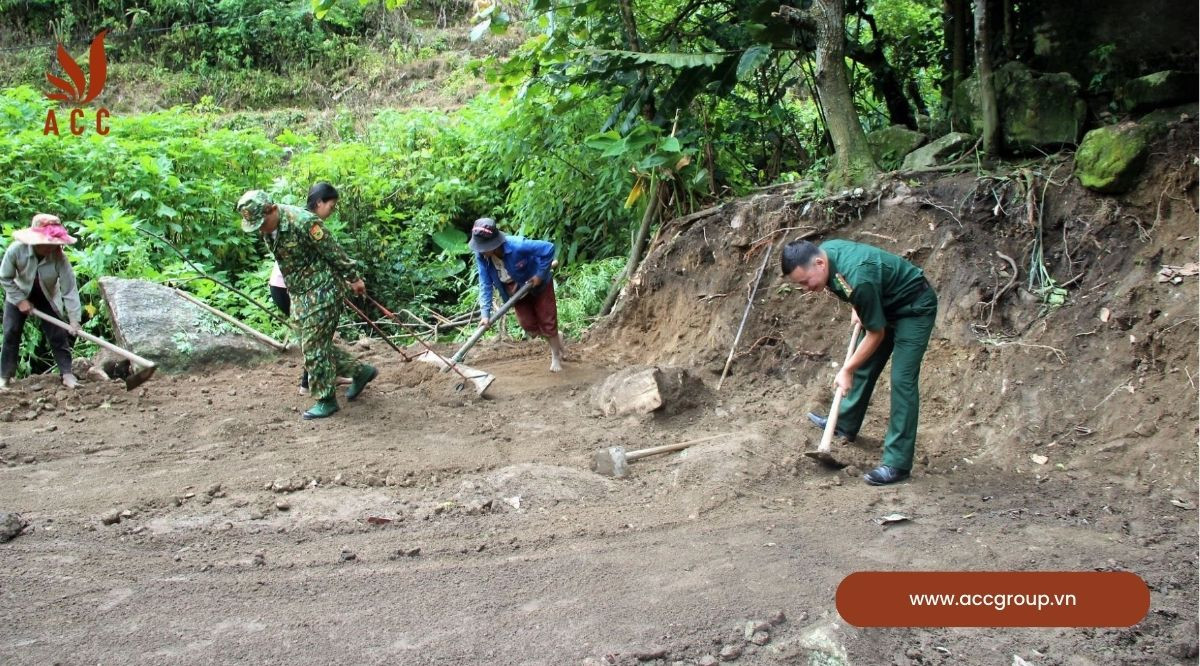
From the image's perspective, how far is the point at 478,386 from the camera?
261 inches

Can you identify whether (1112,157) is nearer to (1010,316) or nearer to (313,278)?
(1010,316)

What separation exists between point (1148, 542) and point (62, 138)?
1107cm

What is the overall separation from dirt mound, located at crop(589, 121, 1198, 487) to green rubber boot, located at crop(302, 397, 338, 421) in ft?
8.16

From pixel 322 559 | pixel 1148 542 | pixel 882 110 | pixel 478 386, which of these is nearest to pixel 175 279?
pixel 478 386

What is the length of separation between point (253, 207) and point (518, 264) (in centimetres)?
205

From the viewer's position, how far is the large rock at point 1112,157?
568 centimetres

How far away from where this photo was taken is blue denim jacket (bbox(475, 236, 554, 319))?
6816 millimetres

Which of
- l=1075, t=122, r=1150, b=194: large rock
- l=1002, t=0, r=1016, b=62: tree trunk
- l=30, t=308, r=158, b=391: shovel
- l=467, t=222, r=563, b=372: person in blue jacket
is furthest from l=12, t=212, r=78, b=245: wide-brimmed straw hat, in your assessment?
l=1002, t=0, r=1016, b=62: tree trunk

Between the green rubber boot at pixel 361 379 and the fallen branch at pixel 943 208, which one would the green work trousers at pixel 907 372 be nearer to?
the fallen branch at pixel 943 208

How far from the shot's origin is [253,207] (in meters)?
5.68

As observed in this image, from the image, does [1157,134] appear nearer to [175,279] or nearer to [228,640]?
[228,640]

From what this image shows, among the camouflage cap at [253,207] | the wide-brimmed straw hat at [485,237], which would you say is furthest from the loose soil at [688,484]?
the camouflage cap at [253,207]

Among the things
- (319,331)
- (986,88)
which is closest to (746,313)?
(986,88)

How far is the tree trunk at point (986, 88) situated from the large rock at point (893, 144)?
0.67 metres
